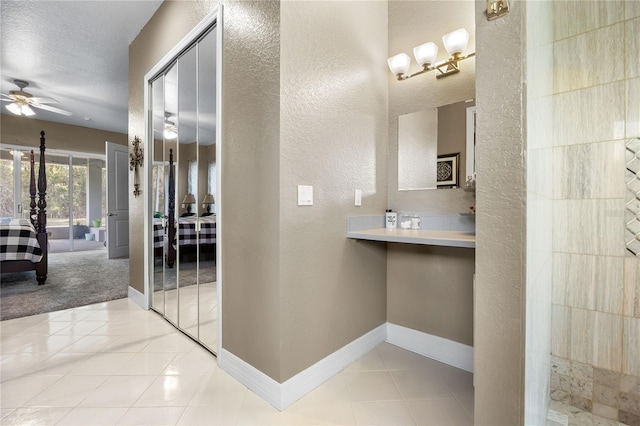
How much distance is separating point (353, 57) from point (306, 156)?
0.87 meters

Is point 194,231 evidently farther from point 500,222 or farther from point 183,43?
point 500,222

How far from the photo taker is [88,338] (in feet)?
7.55

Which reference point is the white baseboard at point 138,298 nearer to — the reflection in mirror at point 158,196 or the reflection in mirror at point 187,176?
the reflection in mirror at point 158,196

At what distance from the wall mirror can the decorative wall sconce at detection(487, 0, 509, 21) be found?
914 millimetres

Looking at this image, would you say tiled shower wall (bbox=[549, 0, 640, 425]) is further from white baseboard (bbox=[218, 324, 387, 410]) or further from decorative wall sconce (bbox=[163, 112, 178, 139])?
decorative wall sconce (bbox=[163, 112, 178, 139])

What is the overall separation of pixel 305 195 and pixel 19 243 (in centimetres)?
447

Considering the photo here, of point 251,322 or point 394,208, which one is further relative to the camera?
point 394,208

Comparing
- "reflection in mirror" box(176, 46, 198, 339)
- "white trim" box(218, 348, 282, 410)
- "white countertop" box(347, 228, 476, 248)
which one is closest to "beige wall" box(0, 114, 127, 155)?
"reflection in mirror" box(176, 46, 198, 339)

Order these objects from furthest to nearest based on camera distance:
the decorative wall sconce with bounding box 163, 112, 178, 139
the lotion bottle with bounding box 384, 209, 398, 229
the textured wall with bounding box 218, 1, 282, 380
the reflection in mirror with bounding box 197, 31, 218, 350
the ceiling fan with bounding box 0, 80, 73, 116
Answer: the ceiling fan with bounding box 0, 80, 73, 116, the decorative wall sconce with bounding box 163, 112, 178, 139, the lotion bottle with bounding box 384, 209, 398, 229, the reflection in mirror with bounding box 197, 31, 218, 350, the textured wall with bounding box 218, 1, 282, 380

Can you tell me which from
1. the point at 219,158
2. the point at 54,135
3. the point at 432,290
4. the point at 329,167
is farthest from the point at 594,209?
the point at 54,135

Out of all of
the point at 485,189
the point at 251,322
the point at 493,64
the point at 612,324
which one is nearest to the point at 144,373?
the point at 251,322

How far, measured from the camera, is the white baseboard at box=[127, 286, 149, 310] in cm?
294

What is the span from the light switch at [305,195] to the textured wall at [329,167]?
35 millimetres

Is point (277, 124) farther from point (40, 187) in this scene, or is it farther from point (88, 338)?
point (40, 187)
